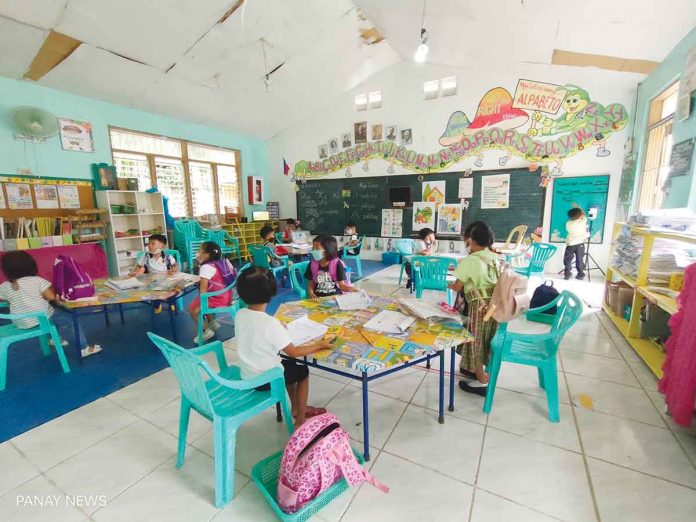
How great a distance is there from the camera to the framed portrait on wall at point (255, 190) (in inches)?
322

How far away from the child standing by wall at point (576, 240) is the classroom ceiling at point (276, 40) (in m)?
2.13

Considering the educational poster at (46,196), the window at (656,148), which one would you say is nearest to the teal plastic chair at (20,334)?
the educational poster at (46,196)

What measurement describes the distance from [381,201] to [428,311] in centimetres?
550

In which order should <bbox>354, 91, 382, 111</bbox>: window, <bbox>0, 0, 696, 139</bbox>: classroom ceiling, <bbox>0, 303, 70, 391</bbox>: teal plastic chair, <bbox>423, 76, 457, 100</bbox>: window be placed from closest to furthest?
<bbox>0, 303, 70, 391</bbox>: teal plastic chair → <bbox>0, 0, 696, 139</bbox>: classroom ceiling → <bbox>423, 76, 457, 100</bbox>: window → <bbox>354, 91, 382, 111</bbox>: window

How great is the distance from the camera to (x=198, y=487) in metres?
1.58

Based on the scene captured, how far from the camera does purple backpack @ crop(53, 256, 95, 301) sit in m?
2.57

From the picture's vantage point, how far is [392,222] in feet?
23.6

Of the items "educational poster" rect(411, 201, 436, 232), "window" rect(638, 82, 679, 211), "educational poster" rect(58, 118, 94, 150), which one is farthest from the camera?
"educational poster" rect(411, 201, 436, 232)

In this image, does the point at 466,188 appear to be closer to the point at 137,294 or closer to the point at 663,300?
the point at 663,300

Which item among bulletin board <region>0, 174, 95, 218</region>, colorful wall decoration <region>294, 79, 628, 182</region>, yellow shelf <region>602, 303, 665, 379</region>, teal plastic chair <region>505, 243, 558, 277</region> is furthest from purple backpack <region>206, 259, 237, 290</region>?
colorful wall decoration <region>294, 79, 628, 182</region>

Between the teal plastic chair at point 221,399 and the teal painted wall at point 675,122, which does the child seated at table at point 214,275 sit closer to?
the teal plastic chair at point 221,399

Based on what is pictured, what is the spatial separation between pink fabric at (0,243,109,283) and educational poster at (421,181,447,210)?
6.02 metres

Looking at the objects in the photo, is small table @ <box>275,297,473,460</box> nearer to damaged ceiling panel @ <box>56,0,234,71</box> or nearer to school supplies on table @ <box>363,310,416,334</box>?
school supplies on table @ <box>363,310,416,334</box>

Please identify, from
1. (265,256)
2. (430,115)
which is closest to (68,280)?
(265,256)
